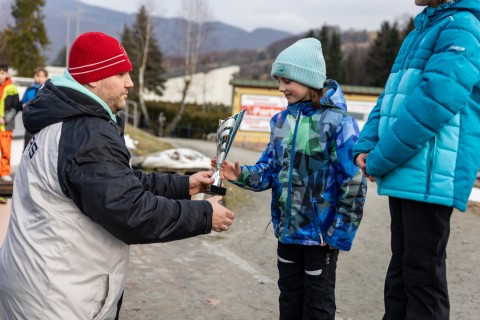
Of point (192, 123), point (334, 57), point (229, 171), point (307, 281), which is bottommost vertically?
point (192, 123)

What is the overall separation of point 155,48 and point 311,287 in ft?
215

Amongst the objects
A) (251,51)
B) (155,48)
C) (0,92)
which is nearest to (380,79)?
(155,48)

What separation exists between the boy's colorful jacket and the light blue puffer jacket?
0.51m

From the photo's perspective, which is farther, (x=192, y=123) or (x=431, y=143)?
(x=192, y=123)

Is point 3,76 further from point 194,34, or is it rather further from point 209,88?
point 209,88

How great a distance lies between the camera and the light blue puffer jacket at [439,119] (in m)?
2.73

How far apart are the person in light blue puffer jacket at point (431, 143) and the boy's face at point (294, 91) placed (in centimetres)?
69

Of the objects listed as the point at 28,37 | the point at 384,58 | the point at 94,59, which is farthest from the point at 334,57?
the point at 94,59

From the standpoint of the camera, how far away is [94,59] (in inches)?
107

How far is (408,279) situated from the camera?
2.98 meters

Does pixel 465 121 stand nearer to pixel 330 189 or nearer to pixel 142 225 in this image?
pixel 330 189

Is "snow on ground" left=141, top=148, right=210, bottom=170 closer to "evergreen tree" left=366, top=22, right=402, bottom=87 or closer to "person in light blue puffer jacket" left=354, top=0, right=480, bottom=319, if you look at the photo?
"person in light blue puffer jacket" left=354, top=0, right=480, bottom=319

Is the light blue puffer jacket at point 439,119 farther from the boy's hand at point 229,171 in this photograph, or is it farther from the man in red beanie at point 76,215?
the boy's hand at point 229,171

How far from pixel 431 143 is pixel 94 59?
1.55m
